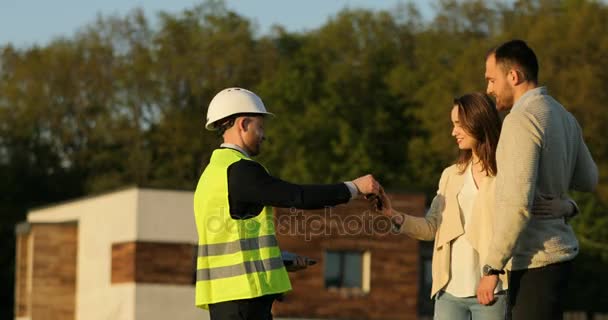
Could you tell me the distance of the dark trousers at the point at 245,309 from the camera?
22.1 feet

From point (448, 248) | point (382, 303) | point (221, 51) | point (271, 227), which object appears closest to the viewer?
point (271, 227)

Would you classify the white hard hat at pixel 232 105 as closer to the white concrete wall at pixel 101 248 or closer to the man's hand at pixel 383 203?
the man's hand at pixel 383 203

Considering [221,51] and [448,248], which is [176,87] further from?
[448,248]

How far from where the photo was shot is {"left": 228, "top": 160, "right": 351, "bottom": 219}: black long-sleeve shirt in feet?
22.0

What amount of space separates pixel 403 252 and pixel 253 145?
3330cm

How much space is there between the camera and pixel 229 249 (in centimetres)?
680

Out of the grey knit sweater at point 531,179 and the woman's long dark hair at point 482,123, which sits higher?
the woman's long dark hair at point 482,123

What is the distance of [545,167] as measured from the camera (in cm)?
606

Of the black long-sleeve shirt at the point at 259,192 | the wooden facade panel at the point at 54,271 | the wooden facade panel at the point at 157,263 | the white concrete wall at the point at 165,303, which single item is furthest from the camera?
the wooden facade panel at the point at 54,271

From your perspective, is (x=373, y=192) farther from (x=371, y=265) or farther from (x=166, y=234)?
(x=371, y=265)

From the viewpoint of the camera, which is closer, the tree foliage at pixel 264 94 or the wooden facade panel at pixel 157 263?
the wooden facade panel at pixel 157 263

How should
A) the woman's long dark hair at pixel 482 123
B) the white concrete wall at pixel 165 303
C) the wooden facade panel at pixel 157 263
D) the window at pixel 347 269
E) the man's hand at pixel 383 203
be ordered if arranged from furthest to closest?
the window at pixel 347 269 < the wooden facade panel at pixel 157 263 < the white concrete wall at pixel 165 303 < the man's hand at pixel 383 203 < the woman's long dark hair at pixel 482 123

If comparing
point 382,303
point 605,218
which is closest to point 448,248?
point 382,303

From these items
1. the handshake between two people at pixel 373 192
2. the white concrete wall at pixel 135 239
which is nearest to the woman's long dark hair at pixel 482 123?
the handshake between two people at pixel 373 192
